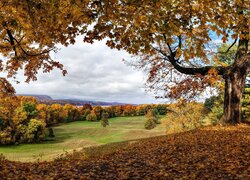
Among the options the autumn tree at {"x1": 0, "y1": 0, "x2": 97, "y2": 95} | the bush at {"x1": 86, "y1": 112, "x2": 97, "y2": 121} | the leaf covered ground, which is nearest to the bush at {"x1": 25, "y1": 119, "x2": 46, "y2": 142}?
the bush at {"x1": 86, "y1": 112, "x2": 97, "y2": 121}

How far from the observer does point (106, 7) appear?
9469 millimetres

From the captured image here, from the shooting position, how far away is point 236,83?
2214 cm

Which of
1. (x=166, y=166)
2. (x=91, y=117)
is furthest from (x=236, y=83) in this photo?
(x=91, y=117)

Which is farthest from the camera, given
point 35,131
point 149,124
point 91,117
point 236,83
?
point 91,117

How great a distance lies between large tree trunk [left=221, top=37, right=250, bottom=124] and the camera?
21922mm

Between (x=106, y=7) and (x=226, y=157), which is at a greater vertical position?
(x=106, y=7)

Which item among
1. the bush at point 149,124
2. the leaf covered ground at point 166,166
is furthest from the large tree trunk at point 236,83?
the bush at point 149,124

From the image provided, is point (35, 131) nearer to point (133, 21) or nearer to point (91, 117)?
point (91, 117)

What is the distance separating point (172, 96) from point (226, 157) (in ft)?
33.2

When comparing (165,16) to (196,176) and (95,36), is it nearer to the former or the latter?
(95,36)

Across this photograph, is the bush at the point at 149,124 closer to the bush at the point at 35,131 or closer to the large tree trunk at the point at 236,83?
the bush at the point at 35,131

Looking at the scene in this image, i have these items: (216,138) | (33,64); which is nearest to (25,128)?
(33,64)

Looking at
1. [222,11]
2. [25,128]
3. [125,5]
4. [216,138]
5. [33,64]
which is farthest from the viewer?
[25,128]

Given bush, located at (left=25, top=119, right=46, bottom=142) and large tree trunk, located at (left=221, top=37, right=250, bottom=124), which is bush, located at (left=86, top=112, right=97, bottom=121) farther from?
large tree trunk, located at (left=221, top=37, right=250, bottom=124)
